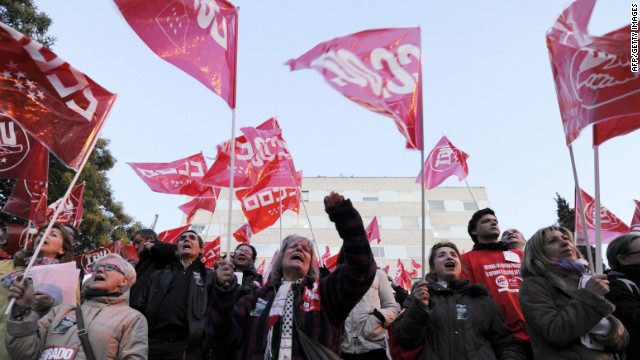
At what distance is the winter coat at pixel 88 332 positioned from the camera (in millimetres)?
3115

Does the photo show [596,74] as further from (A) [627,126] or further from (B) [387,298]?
(B) [387,298]

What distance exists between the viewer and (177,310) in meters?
4.33

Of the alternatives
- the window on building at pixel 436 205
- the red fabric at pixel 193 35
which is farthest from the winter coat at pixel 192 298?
the window on building at pixel 436 205

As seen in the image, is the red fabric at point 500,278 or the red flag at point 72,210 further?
the red flag at point 72,210

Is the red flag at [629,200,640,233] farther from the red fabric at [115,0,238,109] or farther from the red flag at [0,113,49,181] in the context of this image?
the red flag at [0,113,49,181]

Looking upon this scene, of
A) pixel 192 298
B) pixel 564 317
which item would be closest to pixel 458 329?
pixel 564 317

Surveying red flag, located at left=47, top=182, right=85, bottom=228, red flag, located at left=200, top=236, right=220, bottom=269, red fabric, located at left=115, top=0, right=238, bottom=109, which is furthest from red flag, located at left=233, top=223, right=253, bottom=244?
red fabric, located at left=115, top=0, right=238, bottom=109

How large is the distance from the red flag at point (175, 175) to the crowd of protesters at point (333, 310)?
17.7 feet

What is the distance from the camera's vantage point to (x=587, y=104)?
3975 mm

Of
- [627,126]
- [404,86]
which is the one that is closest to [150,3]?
[404,86]

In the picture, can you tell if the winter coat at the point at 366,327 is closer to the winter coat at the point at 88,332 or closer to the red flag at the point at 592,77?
the winter coat at the point at 88,332

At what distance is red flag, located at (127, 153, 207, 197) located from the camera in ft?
32.4

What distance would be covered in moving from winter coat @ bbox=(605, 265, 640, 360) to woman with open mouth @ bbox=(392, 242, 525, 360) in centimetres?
75

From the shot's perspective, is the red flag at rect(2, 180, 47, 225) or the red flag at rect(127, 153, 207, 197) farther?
the red flag at rect(127, 153, 207, 197)
